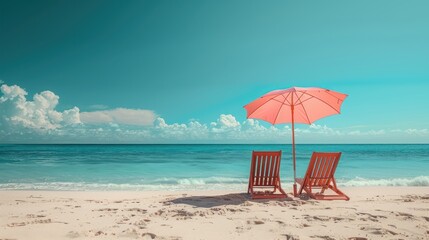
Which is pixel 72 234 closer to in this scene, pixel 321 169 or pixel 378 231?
pixel 378 231

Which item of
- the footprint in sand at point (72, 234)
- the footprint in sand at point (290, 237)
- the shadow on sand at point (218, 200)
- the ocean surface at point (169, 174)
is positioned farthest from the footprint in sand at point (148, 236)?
the ocean surface at point (169, 174)

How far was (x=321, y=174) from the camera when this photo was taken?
6117 millimetres

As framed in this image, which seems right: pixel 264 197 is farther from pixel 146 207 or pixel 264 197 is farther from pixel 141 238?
pixel 141 238

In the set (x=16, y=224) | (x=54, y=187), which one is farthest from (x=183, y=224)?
(x=54, y=187)

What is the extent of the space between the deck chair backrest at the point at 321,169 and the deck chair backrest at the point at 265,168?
0.68 m

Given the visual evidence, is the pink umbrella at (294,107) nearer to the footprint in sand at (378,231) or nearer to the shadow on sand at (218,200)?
the shadow on sand at (218,200)

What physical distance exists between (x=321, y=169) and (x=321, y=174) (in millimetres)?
120

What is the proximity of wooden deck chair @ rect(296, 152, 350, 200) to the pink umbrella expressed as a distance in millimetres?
384

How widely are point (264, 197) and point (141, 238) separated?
3252 mm

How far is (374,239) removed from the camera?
3359 millimetres

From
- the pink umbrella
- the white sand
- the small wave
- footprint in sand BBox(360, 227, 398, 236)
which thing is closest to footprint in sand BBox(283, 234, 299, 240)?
the white sand

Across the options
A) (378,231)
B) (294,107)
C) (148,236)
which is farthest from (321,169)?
(148,236)

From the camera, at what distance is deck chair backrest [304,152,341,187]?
5914 millimetres

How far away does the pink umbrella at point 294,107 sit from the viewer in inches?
252
